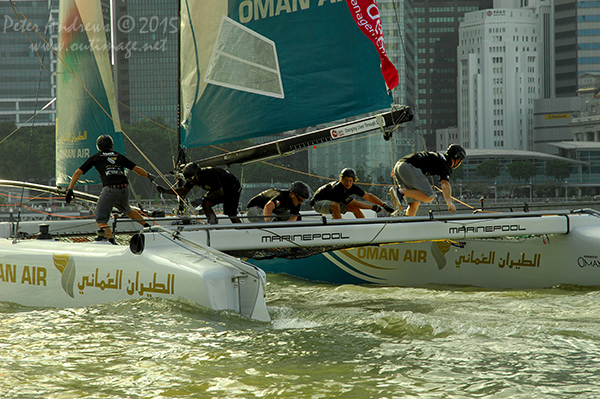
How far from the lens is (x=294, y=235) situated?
544cm

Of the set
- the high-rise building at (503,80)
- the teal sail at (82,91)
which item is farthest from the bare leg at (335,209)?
the high-rise building at (503,80)

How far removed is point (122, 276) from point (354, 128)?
3783 millimetres

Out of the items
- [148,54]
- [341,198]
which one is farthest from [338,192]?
[148,54]

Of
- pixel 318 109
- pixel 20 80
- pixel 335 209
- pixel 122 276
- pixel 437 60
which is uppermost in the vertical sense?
pixel 437 60

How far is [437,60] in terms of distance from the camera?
4828 inches

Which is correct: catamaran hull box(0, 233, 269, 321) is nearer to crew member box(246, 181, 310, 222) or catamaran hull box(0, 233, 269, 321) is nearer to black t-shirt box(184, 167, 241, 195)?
black t-shirt box(184, 167, 241, 195)

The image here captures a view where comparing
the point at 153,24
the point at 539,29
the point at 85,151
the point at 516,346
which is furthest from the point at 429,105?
the point at 516,346

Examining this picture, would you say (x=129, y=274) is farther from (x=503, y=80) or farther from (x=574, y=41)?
(x=574, y=41)

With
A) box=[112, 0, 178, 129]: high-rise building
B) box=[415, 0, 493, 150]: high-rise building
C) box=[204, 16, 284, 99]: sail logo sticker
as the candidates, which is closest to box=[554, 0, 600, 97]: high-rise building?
box=[415, 0, 493, 150]: high-rise building

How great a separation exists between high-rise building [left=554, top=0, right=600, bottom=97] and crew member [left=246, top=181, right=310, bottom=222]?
114 metres

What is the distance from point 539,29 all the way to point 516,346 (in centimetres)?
12105

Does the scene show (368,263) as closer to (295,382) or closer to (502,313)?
(502,313)

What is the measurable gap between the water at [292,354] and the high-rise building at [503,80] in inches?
4285

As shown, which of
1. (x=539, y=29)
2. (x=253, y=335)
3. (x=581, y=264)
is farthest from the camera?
(x=539, y=29)
